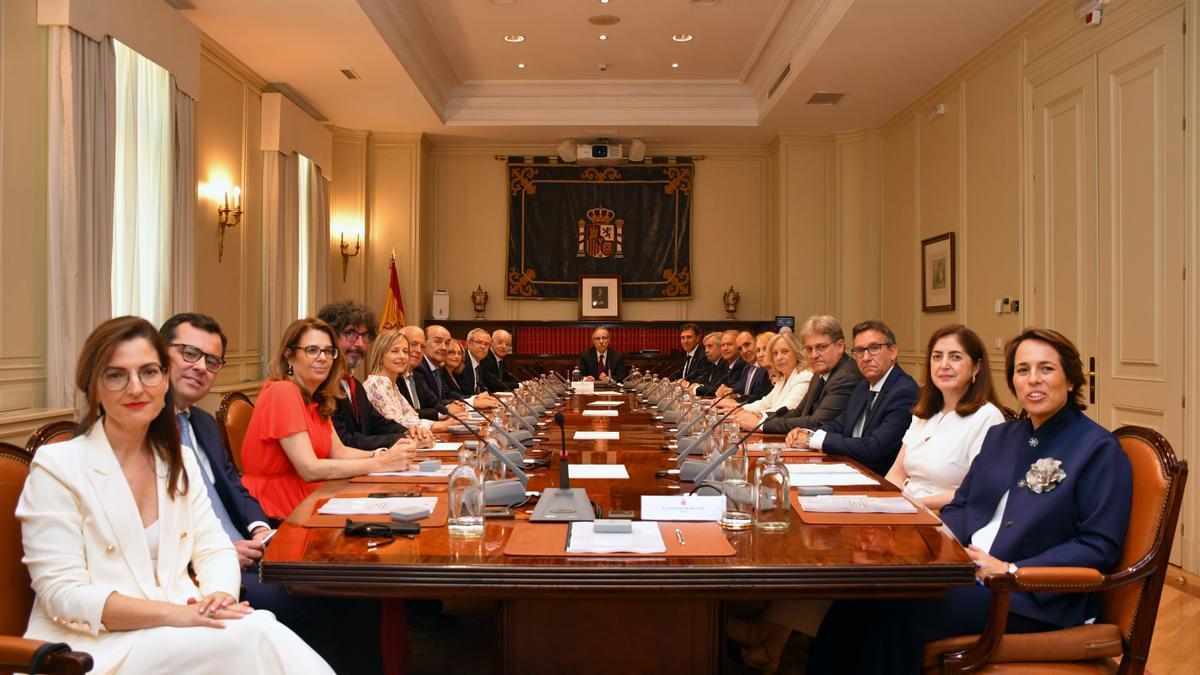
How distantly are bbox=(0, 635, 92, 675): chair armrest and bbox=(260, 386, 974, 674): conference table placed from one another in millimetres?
350

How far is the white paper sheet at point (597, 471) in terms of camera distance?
2.94 metres

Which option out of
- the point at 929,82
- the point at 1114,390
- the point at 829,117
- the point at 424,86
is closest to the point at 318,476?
the point at 1114,390

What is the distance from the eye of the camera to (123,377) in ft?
6.29

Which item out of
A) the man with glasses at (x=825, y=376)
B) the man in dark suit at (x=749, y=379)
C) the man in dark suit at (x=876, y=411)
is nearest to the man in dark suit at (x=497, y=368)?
the man in dark suit at (x=749, y=379)

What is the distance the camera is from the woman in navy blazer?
212 cm

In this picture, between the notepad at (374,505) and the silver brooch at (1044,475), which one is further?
the notepad at (374,505)

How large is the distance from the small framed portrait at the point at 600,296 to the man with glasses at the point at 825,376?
19.9 ft

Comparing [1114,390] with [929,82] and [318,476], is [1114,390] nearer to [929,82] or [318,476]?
[929,82]

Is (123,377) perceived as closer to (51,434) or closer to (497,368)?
(51,434)

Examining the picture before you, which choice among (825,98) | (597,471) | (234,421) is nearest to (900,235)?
(825,98)

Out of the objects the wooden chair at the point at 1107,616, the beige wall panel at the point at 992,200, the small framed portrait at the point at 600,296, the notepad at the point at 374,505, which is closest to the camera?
the wooden chair at the point at 1107,616

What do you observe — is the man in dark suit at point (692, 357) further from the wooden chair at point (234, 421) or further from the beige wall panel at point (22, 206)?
the wooden chair at point (234, 421)

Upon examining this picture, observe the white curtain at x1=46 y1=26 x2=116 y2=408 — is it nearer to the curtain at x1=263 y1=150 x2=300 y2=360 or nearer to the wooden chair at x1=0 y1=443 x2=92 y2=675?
the curtain at x1=263 y1=150 x2=300 y2=360

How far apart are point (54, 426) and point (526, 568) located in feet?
3.88
